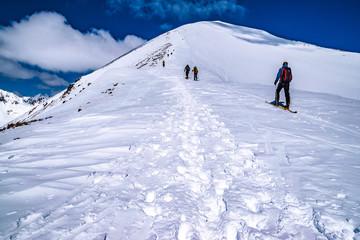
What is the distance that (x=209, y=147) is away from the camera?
15.2 feet

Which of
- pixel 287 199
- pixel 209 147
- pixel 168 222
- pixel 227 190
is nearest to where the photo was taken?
pixel 168 222

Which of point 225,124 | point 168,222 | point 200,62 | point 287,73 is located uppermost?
point 200,62

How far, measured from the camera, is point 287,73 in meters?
9.15

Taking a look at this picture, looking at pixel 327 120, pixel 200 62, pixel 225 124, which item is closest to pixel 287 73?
pixel 327 120

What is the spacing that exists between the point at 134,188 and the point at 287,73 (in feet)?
30.6

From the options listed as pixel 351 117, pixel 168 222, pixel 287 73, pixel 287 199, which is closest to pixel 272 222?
pixel 287 199

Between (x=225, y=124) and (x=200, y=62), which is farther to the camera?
(x=200, y=62)

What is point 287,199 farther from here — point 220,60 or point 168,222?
point 220,60

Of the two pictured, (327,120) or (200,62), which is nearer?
(327,120)

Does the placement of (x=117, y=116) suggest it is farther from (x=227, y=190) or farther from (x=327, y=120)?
(x=327, y=120)

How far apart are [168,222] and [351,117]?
889cm

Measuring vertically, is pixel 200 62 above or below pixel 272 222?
above

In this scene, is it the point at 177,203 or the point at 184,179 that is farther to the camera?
the point at 184,179

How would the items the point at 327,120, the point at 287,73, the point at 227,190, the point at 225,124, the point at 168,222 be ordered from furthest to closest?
the point at 287,73 < the point at 327,120 < the point at 225,124 < the point at 227,190 < the point at 168,222
